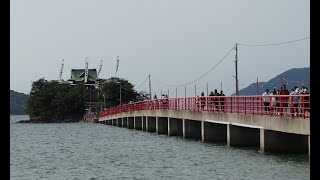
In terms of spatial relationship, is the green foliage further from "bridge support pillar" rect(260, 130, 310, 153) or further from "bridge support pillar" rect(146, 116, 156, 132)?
"bridge support pillar" rect(260, 130, 310, 153)

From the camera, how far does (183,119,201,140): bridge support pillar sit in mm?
48000

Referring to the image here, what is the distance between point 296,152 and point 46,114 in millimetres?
145182

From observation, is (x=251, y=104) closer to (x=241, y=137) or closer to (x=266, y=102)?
(x=266, y=102)

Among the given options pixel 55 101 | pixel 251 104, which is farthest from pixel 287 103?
pixel 55 101

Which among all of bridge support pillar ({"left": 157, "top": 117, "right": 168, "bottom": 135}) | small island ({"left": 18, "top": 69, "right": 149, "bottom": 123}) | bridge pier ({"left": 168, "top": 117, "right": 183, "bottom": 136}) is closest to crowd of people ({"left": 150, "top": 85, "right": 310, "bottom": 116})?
bridge pier ({"left": 168, "top": 117, "right": 183, "bottom": 136})

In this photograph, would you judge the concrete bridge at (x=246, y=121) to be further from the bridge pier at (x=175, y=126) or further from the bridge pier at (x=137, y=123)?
the bridge pier at (x=137, y=123)

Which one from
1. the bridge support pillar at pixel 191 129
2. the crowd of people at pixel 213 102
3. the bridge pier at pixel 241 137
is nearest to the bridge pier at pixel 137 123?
the bridge support pillar at pixel 191 129

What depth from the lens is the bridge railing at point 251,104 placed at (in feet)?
82.0

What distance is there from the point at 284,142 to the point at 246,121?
11.4 feet

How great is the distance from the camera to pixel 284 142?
28.8 metres

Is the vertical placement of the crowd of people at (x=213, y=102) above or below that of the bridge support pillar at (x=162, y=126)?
above

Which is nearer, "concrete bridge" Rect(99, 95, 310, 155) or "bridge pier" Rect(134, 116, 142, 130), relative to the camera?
"concrete bridge" Rect(99, 95, 310, 155)

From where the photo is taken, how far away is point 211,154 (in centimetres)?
3134
